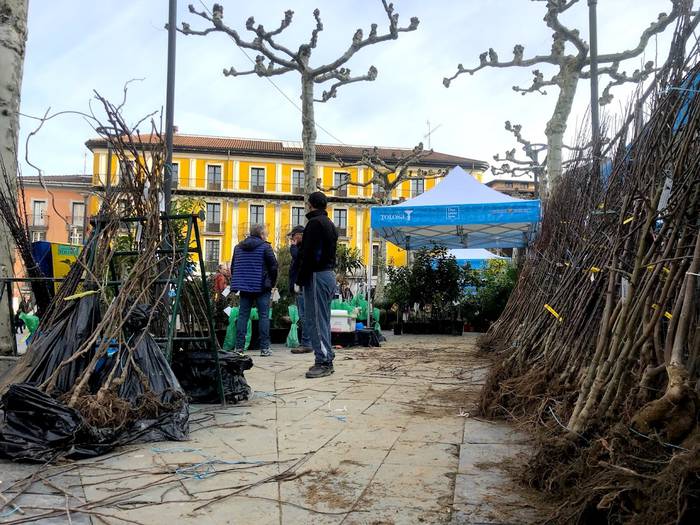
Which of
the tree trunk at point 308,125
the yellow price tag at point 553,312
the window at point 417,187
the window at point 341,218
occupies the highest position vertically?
the window at point 417,187

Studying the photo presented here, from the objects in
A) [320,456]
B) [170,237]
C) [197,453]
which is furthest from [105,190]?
[320,456]

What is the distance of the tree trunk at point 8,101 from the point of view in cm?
481

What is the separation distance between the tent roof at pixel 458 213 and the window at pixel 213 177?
42779 mm

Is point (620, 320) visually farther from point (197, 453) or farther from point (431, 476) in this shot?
point (197, 453)

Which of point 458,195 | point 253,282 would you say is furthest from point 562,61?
point 253,282

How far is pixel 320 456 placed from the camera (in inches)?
112

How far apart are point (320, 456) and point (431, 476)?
590 millimetres

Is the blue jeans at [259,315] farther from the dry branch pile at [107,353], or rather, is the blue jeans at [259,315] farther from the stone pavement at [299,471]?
the dry branch pile at [107,353]

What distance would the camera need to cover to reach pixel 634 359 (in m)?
2.19

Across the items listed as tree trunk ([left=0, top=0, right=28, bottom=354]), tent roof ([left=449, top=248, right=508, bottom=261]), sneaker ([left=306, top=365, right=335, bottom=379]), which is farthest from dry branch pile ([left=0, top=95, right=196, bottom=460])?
tent roof ([left=449, top=248, right=508, bottom=261])

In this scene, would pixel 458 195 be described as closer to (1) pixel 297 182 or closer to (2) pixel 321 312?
(2) pixel 321 312

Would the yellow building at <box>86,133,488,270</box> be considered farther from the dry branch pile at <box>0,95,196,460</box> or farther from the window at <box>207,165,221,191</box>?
the dry branch pile at <box>0,95,196,460</box>

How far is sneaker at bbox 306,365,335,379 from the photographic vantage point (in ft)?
17.6

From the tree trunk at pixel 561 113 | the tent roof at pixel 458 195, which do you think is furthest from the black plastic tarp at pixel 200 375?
the tree trunk at pixel 561 113
